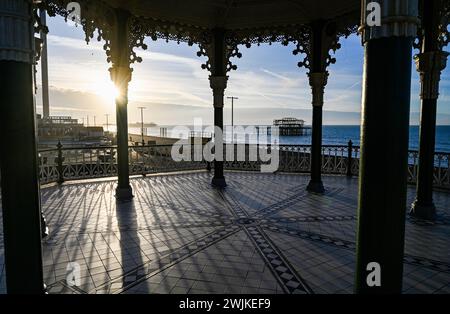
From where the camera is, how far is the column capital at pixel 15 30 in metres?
2.52

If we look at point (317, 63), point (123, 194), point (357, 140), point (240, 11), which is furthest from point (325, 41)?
point (357, 140)

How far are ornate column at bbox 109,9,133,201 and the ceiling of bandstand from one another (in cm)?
48

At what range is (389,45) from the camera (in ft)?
7.28

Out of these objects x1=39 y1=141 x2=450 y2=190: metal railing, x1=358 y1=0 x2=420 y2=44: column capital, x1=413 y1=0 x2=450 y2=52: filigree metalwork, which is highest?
x1=413 y1=0 x2=450 y2=52: filigree metalwork

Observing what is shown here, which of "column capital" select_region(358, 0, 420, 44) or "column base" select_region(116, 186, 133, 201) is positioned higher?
"column capital" select_region(358, 0, 420, 44)

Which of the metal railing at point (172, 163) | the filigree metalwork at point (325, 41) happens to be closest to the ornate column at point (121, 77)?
the metal railing at point (172, 163)

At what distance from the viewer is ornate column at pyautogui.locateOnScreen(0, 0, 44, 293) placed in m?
2.56

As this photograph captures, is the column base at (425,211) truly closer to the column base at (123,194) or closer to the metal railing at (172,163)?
the metal railing at (172,163)

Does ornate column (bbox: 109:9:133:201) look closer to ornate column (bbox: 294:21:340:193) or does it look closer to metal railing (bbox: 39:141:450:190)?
metal railing (bbox: 39:141:450:190)

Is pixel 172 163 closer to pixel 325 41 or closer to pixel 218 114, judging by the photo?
pixel 218 114

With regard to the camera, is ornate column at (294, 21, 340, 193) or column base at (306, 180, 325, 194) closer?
ornate column at (294, 21, 340, 193)

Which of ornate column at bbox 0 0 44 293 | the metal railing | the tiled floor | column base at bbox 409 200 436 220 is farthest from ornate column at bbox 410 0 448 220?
ornate column at bbox 0 0 44 293

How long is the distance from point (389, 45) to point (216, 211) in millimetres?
5342

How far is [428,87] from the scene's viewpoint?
652 centimetres
